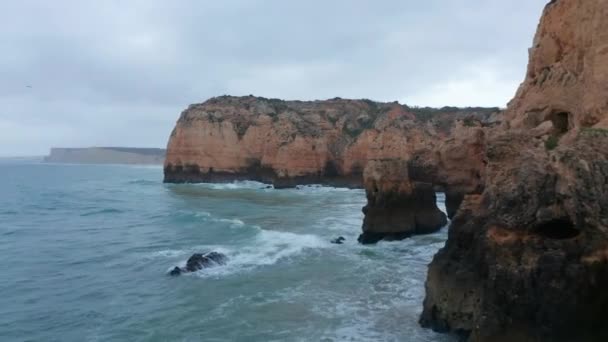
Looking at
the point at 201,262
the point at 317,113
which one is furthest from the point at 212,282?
the point at 317,113

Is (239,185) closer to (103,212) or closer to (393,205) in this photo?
(103,212)

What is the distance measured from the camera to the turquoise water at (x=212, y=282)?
1257 cm

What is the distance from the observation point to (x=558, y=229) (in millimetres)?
8844

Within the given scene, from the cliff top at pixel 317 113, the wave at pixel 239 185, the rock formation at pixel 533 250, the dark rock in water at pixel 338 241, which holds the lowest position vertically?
the dark rock in water at pixel 338 241

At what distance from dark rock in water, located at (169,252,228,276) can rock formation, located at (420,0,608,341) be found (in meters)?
9.44

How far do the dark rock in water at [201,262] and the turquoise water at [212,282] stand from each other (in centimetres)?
50

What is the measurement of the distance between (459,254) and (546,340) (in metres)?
3.60

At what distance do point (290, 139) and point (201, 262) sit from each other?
130ft

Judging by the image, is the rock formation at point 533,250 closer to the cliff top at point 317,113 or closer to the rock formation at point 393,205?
the rock formation at point 393,205

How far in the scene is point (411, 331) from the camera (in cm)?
1174

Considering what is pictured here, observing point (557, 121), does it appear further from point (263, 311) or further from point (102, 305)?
point (102, 305)

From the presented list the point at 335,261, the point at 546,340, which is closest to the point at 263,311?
the point at 335,261

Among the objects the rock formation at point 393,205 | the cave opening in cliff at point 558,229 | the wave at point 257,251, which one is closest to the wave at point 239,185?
the wave at point 257,251

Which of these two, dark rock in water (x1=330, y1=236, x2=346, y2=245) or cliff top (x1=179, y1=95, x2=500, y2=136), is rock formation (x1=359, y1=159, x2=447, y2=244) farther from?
cliff top (x1=179, y1=95, x2=500, y2=136)
